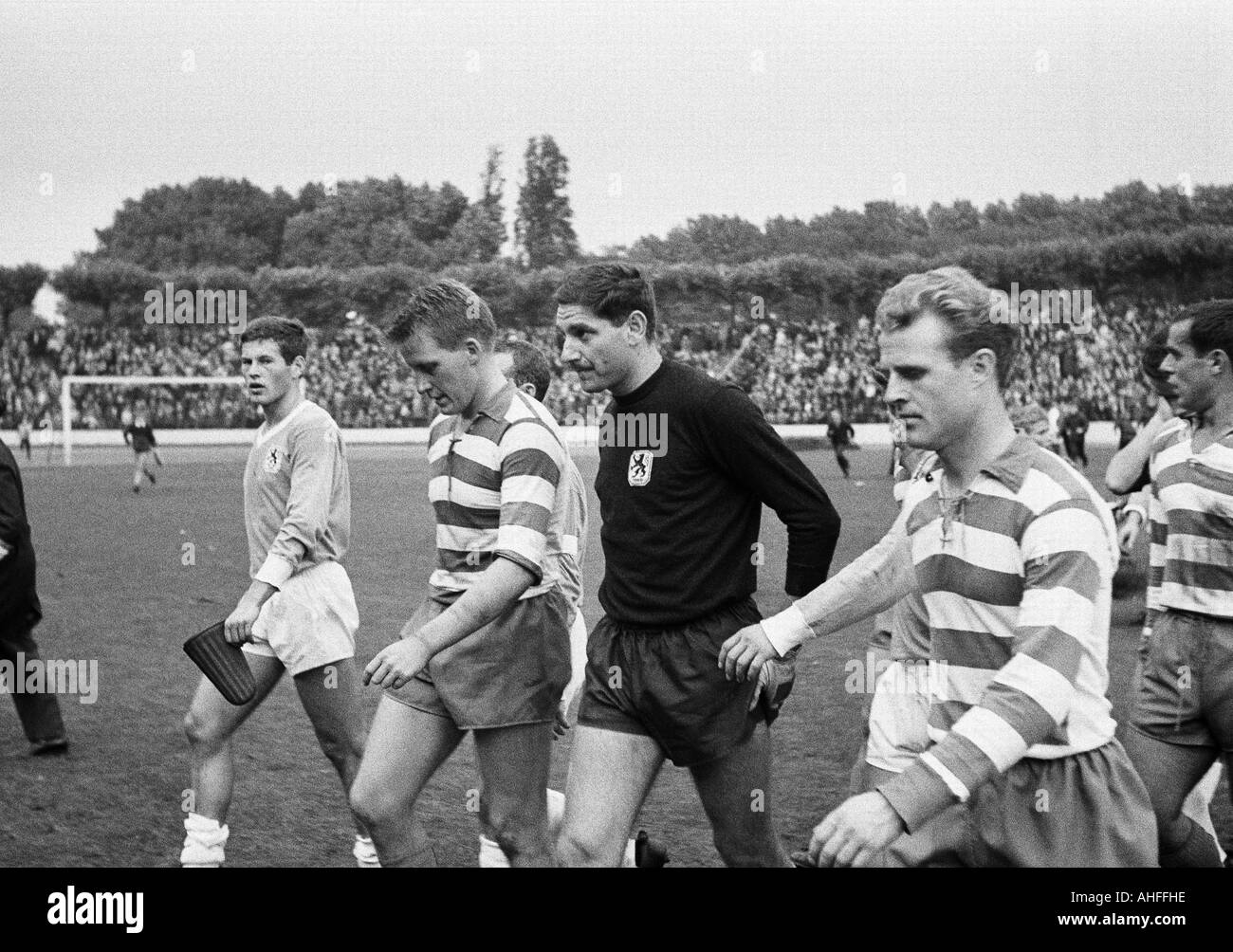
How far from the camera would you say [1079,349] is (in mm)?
42156

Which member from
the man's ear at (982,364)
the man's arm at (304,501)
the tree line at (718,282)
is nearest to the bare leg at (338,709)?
Answer: the man's arm at (304,501)

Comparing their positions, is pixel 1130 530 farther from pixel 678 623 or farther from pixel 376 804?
pixel 376 804

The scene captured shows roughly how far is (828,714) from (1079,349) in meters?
37.2

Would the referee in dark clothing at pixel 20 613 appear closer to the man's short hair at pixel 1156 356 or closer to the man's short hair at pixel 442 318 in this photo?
the man's short hair at pixel 442 318

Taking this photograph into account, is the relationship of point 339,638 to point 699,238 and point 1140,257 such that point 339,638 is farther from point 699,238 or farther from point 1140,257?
point 699,238

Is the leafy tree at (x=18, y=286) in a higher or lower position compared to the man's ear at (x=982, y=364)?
higher

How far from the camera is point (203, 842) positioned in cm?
468

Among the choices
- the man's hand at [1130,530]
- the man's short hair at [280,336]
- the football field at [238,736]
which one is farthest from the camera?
the man's hand at [1130,530]

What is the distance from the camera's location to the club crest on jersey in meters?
3.81

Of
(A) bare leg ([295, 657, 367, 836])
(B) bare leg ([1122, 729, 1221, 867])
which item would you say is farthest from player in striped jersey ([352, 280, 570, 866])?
(B) bare leg ([1122, 729, 1221, 867])

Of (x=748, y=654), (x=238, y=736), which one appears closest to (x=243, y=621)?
(x=748, y=654)

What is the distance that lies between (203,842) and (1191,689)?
10.5ft

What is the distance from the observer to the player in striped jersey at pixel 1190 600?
4.10 m

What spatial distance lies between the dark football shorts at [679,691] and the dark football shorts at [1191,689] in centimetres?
125
